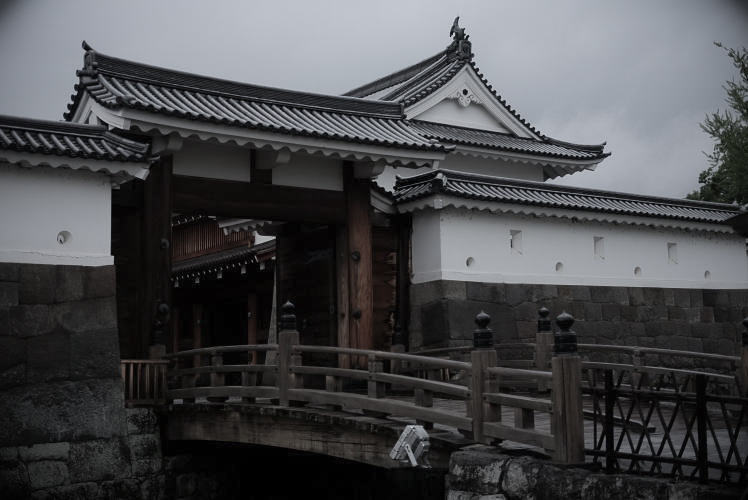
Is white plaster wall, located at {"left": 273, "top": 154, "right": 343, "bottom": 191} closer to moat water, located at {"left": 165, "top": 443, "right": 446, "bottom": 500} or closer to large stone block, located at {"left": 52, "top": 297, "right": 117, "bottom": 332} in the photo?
large stone block, located at {"left": 52, "top": 297, "right": 117, "bottom": 332}

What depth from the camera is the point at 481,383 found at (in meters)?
8.02

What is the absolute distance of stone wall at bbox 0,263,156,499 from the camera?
32.8 ft

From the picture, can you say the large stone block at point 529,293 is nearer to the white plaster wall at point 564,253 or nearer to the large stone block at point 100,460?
the white plaster wall at point 564,253

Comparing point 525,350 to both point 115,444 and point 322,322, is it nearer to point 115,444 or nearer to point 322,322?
point 322,322

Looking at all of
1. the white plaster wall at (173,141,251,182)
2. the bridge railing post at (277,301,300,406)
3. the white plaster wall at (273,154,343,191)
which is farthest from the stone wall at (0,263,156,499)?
the white plaster wall at (273,154,343,191)

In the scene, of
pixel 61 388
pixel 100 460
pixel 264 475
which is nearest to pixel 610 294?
pixel 264 475

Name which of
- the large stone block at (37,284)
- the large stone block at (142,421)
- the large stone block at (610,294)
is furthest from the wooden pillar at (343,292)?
the large stone block at (610,294)

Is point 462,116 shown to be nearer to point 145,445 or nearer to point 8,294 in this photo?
point 145,445

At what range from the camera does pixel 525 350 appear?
1452cm

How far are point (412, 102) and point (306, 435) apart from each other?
11259 millimetres

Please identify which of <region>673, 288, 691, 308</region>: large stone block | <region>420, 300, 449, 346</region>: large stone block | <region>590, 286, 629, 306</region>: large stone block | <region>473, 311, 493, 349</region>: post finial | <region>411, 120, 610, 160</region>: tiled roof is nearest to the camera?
<region>473, 311, 493, 349</region>: post finial

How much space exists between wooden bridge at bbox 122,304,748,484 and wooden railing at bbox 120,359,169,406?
15 mm

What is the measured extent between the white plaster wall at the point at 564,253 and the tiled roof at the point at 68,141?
208 inches

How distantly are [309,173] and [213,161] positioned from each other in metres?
1.66
